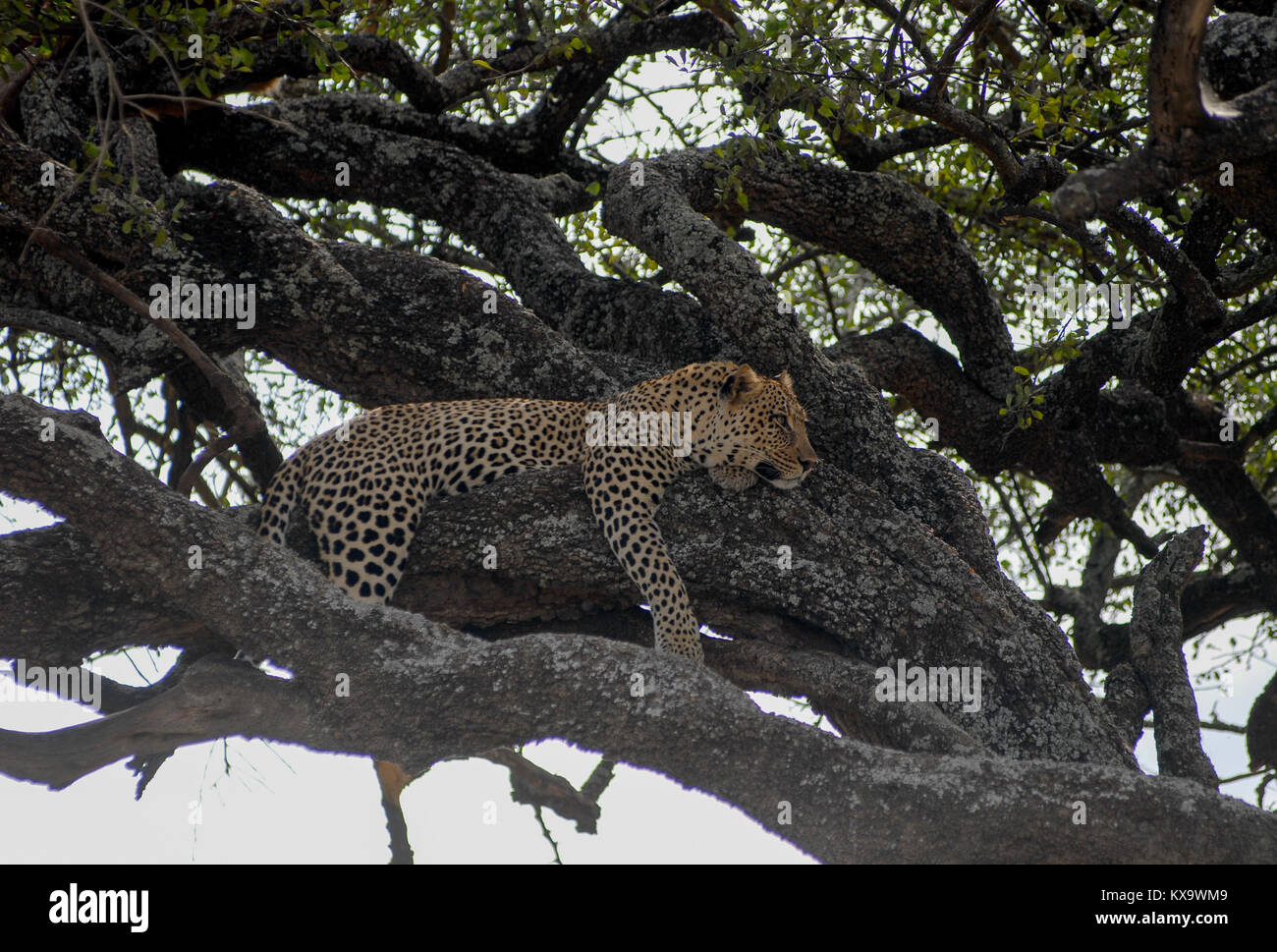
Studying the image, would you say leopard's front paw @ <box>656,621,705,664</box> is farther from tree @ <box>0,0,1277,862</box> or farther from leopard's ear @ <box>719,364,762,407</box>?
leopard's ear @ <box>719,364,762,407</box>

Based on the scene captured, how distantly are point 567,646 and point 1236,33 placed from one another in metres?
3.15

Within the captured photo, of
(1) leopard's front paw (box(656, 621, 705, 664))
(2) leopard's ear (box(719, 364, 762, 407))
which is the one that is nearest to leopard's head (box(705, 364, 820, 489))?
(2) leopard's ear (box(719, 364, 762, 407))

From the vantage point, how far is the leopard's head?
6.06 metres

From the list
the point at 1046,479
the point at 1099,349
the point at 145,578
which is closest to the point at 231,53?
the point at 145,578

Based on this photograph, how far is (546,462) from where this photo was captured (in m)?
6.16

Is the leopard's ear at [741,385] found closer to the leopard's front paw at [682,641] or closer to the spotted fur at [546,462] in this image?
the spotted fur at [546,462]

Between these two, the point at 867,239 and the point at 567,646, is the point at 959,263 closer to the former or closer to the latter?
the point at 867,239

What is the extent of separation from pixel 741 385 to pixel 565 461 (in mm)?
1048

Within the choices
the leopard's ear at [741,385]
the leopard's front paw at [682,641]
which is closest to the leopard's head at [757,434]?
the leopard's ear at [741,385]

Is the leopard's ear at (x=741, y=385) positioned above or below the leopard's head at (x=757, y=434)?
above

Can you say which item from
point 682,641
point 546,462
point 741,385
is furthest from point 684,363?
point 682,641

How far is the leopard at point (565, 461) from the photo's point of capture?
542cm

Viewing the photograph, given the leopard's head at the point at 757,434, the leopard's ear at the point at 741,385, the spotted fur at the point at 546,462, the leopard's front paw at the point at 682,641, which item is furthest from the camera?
the leopard's ear at the point at 741,385

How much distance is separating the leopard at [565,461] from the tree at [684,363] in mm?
168
